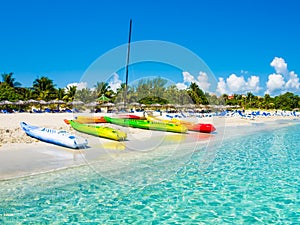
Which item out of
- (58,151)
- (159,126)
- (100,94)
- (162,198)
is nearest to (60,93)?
(100,94)

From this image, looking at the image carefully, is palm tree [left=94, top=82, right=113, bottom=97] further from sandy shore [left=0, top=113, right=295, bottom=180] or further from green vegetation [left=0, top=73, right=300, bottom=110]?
sandy shore [left=0, top=113, right=295, bottom=180]

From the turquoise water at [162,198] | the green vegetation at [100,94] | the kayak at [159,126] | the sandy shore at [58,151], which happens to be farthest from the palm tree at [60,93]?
the turquoise water at [162,198]

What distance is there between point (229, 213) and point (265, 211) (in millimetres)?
775

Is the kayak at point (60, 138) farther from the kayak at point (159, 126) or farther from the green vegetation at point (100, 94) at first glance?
the green vegetation at point (100, 94)

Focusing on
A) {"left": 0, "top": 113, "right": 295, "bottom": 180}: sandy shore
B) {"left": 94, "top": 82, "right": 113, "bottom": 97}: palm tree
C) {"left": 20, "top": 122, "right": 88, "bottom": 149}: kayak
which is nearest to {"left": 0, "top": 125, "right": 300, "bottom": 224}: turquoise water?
{"left": 0, "top": 113, "right": 295, "bottom": 180}: sandy shore

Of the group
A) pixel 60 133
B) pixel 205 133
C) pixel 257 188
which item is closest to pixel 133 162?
pixel 60 133

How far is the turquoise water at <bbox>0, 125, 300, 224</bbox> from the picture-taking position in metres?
5.39

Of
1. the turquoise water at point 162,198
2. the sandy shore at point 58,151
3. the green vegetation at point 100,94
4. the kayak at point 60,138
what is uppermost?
the green vegetation at point 100,94

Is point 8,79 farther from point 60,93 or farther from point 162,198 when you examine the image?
point 162,198

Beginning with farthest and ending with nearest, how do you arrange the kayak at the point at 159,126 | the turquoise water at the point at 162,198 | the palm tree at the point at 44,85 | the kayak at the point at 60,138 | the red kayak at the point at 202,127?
the palm tree at the point at 44,85 < the red kayak at the point at 202,127 < the kayak at the point at 159,126 < the kayak at the point at 60,138 < the turquoise water at the point at 162,198

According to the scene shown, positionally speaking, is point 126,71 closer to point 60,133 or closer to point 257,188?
point 60,133

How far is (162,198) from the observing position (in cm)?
645

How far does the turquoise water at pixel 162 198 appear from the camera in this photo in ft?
17.7

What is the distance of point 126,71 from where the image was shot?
45.7ft
